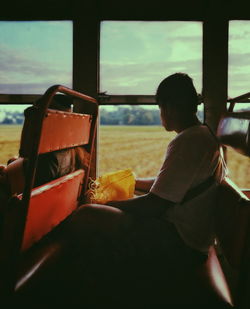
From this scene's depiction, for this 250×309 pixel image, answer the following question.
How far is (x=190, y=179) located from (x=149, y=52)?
1.90 m

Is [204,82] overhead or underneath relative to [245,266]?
overhead

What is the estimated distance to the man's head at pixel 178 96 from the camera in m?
1.75

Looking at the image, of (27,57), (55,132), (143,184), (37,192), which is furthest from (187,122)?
(27,57)

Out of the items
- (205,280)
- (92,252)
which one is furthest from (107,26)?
(205,280)

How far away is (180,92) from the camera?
1.75 meters

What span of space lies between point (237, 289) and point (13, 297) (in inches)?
36.6

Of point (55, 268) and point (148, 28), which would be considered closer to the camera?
point (55, 268)

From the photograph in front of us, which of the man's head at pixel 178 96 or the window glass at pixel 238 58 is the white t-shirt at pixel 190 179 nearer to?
the man's head at pixel 178 96

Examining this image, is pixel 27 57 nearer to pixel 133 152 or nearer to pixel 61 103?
pixel 61 103

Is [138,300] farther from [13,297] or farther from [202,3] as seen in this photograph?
[202,3]

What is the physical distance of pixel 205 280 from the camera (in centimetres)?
148

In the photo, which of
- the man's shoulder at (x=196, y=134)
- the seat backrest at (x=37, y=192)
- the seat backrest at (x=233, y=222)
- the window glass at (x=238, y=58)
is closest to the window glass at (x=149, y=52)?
the window glass at (x=238, y=58)

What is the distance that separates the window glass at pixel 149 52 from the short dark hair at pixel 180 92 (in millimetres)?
1285

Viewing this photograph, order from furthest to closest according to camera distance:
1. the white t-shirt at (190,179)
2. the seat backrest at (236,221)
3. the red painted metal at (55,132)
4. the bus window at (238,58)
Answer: the bus window at (238,58) < the white t-shirt at (190,179) < the red painted metal at (55,132) < the seat backrest at (236,221)
